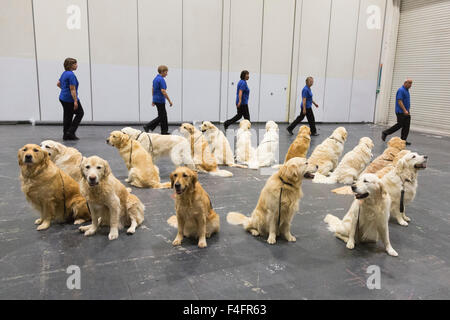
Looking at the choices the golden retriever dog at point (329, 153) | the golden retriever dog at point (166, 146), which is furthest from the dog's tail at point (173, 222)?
the golden retriever dog at point (329, 153)

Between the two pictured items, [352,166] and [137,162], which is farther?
[352,166]

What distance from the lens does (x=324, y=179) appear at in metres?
6.29

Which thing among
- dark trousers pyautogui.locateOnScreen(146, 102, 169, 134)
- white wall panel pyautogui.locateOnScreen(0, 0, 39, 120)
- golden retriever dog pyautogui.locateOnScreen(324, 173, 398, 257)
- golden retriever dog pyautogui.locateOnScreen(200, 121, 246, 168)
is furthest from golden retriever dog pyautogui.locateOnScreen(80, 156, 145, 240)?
white wall panel pyautogui.locateOnScreen(0, 0, 39, 120)

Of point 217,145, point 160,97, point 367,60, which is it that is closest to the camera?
point 217,145

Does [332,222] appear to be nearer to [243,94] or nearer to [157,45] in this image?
[243,94]

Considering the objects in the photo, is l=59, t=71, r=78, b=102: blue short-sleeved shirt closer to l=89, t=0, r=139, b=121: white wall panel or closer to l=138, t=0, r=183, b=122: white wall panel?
l=89, t=0, r=139, b=121: white wall panel

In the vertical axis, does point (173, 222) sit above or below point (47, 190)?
below

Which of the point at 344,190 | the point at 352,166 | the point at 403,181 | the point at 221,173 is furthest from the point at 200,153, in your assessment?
the point at 403,181

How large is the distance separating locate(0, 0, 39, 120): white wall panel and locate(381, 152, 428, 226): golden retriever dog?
40.4ft

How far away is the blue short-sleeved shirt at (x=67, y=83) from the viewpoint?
875 cm

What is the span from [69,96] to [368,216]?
851 cm

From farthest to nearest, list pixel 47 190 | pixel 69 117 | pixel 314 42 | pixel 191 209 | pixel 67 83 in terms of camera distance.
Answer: pixel 314 42, pixel 69 117, pixel 67 83, pixel 47 190, pixel 191 209

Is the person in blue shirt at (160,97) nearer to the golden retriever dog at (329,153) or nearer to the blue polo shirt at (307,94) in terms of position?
the blue polo shirt at (307,94)

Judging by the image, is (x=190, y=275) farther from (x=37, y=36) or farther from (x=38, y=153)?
(x=37, y=36)
